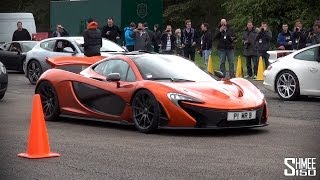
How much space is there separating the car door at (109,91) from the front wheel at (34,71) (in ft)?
29.9

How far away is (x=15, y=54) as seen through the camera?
25547mm

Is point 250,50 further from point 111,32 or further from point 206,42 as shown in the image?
point 111,32

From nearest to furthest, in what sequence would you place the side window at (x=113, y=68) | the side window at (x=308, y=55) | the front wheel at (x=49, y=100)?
the side window at (x=113, y=68) < the front wheel at (x=49, y=100) < the side window at (x=308, y=55)

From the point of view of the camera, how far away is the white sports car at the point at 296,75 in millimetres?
15008

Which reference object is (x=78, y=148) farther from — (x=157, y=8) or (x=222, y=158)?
(x=157, y=8)

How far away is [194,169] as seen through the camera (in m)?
7.57

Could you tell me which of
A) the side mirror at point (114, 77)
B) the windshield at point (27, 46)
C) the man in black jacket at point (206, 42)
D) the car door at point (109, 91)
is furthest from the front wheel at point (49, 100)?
the windshield at point (27, 46)

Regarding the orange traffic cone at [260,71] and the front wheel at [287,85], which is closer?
the front wheel at [287,85]

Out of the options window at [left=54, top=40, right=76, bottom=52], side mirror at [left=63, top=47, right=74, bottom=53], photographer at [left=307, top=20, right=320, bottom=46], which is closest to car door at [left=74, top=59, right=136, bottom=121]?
side mirror at [left=63, top=47, right=74, bottom=53]

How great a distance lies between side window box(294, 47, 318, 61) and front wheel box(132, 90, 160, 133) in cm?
577

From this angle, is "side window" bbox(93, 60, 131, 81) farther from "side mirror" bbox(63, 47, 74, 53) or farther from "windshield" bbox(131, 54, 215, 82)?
"side mirror" bbox(63, 47, 74, 53)

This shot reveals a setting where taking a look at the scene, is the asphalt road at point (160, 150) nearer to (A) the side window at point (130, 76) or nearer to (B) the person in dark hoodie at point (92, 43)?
(A) the side window at point (130, 76)

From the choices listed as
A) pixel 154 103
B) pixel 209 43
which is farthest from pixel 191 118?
pixel 209 43

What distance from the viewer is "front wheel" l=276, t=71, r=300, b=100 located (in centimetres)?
1536
